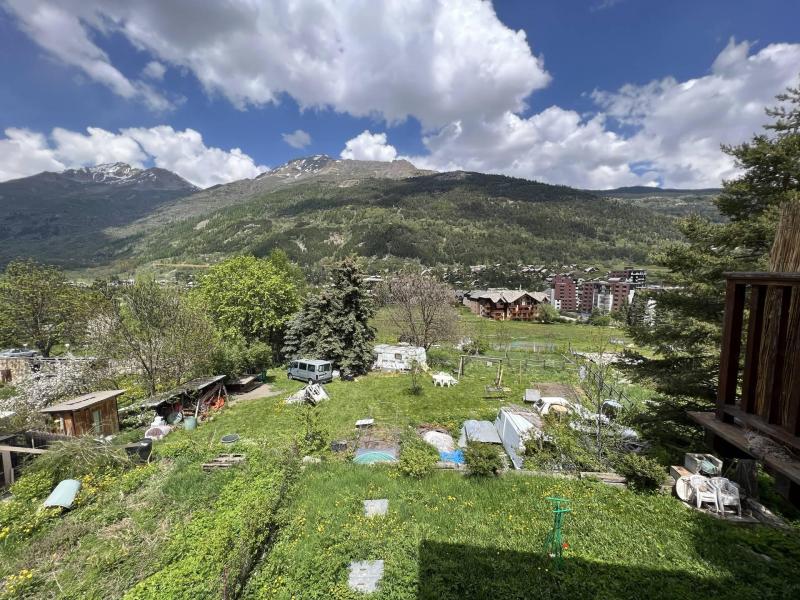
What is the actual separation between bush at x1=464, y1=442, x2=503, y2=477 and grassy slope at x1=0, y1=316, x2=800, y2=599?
0.38 metres

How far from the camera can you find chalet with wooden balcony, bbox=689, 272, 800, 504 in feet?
7.29

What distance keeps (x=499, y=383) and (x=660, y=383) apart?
38.4ft

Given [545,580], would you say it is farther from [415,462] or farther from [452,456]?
[452,456]

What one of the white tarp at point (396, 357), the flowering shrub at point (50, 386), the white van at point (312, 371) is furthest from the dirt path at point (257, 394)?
the white tarp at point (396, 357)

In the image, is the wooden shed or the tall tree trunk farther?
the wooden shed

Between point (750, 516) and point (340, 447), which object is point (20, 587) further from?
point (750, 516)

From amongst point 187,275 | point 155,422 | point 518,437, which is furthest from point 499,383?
point 187,275

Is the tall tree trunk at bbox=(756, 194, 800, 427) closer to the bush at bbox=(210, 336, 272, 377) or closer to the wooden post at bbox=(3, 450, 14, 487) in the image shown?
the wooden post at bbox=(3, 450, 14, 487)

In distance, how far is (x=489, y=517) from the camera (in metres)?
7.55

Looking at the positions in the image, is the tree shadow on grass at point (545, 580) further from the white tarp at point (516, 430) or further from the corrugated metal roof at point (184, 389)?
the corrugated metal roof at point (184, 389)

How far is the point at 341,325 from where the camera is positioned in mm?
A: 23547

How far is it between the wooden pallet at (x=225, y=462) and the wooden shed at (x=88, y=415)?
6.11 m

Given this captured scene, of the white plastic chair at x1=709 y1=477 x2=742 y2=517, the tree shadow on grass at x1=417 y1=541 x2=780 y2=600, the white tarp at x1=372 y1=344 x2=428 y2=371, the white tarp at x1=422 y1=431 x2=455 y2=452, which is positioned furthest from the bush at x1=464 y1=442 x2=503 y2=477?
the white tarp at x1=372 y1=344 x2=428 y2=371

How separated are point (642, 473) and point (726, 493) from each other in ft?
5.02
